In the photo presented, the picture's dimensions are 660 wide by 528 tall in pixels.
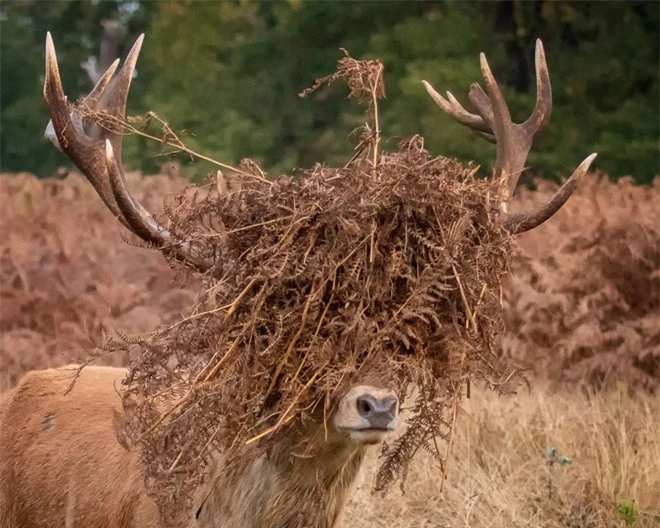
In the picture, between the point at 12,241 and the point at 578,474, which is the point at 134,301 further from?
the point at 578,474

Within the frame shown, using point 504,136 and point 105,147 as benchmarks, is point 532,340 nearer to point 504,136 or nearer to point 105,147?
point 504,136

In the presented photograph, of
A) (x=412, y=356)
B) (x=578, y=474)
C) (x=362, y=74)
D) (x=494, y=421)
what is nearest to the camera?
(x=412, y=356)

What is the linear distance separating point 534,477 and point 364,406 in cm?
305

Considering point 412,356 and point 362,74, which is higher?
point 362,74

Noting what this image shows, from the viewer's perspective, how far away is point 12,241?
12148 mm

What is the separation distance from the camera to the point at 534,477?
6684mm

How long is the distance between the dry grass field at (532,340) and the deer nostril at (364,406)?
182cm

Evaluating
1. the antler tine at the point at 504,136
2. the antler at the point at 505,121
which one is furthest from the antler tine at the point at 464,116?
the antler tine at the point at 504,136

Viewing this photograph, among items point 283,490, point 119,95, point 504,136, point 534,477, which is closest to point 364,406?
point 283,490

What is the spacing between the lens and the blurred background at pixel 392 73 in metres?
22.2

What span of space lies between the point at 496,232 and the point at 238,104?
84.1 feet

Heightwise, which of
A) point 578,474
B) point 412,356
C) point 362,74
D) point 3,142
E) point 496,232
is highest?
point 3,142

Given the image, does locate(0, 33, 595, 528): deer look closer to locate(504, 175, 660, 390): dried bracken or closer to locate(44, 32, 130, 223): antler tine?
locate(44, 32, 130, 223): antler tine

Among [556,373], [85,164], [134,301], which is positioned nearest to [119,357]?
[134,301]
